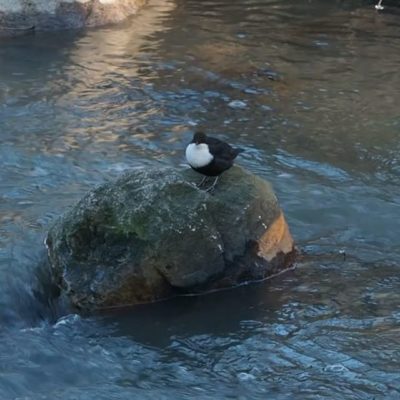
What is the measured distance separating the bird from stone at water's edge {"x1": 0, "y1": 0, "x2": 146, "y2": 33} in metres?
7.54

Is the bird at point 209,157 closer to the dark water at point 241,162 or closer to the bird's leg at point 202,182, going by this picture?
→ the bird's leg at point 202,182

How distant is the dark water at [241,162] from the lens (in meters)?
4.81

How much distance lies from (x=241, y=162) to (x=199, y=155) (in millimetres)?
2310

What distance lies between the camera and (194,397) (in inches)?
177

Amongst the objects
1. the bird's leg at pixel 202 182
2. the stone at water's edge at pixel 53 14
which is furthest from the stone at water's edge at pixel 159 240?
the stone at water's edge at pixel 53 14

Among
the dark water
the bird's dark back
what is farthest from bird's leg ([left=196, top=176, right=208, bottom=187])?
the dark water

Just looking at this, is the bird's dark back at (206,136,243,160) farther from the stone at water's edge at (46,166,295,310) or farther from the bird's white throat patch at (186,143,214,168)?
the stone at water's edge at (46,166,295,310)

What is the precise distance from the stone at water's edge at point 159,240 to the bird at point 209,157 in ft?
0.36

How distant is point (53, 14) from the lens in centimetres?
1307

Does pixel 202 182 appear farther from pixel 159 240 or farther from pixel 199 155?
pixel 159 240

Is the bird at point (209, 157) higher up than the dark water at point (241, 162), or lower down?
higher up

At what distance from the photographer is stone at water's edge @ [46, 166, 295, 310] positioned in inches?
218

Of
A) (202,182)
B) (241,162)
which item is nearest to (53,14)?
(241,162)

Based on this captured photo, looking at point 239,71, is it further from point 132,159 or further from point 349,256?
point 349,256
